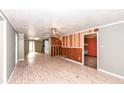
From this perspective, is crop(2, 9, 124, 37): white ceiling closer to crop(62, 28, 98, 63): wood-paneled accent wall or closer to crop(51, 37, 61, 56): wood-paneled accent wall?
crop(62, 28, 98, 63): wood-paneled accent wall

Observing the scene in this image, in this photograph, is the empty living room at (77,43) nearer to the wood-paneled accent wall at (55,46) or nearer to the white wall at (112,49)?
the white wall at (112,49)

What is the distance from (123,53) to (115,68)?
77 centimetres

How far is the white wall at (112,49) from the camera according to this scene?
14.9 feet

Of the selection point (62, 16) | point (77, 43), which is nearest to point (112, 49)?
point (62, 16)

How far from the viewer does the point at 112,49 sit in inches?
197

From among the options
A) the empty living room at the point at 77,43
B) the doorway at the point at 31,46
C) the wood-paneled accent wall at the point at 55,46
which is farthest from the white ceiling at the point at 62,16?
the doorway at the point at 31,46

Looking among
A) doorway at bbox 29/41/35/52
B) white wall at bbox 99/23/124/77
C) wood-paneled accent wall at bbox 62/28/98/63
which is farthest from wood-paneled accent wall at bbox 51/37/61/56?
white wall at bbox 99/23/124/77

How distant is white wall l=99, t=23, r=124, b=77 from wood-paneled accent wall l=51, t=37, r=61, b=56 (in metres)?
7.65

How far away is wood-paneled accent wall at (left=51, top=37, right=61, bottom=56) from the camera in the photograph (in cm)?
1299

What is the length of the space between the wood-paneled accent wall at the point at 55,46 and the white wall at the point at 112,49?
25.1ft

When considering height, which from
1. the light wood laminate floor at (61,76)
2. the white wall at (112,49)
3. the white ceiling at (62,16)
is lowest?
the light wood laminate floor at (61,76)

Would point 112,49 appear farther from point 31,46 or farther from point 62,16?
point 31,46

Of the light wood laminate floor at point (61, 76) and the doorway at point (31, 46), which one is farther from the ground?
the doorway at point (31, 46)
